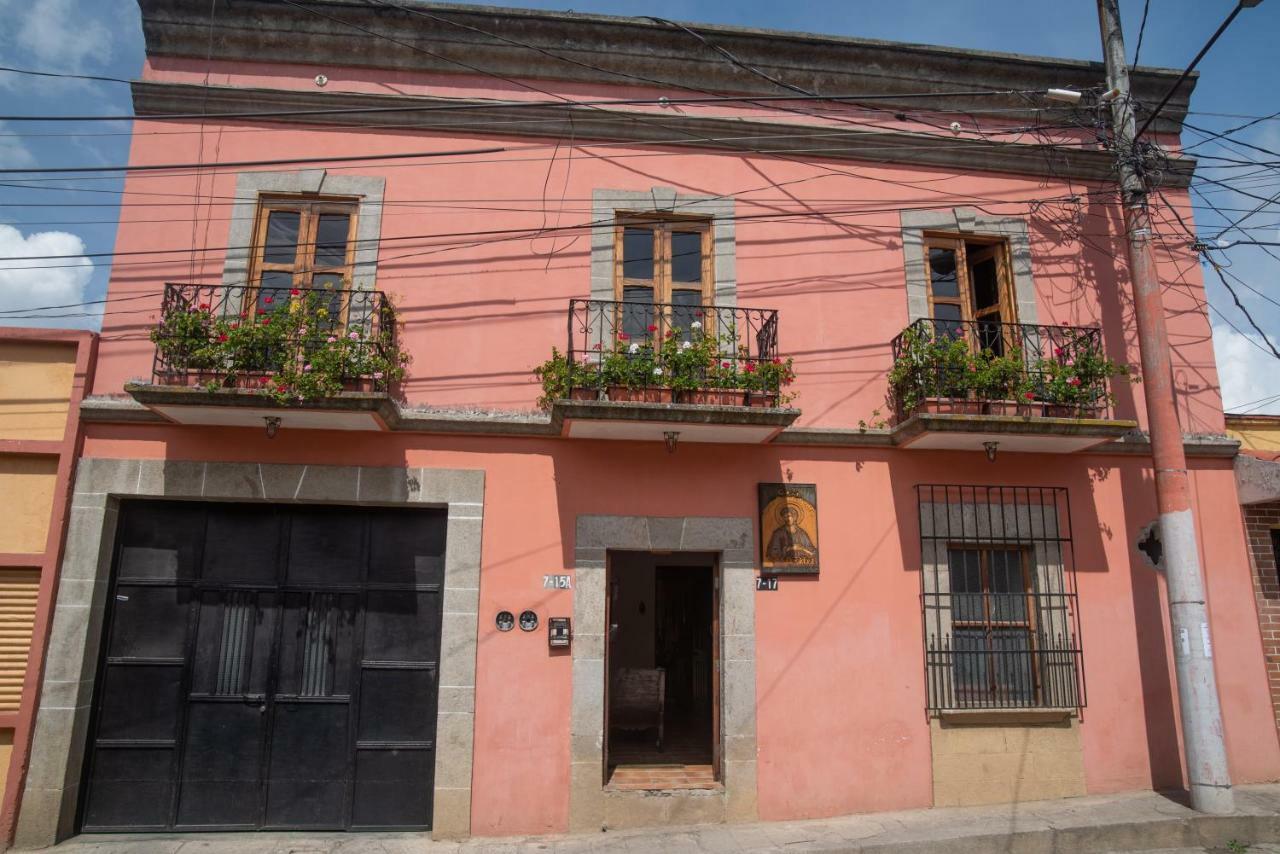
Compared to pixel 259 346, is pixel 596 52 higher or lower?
higher

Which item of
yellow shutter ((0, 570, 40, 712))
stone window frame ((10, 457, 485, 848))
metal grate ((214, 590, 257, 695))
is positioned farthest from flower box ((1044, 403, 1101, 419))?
yellow shutter ((0, 570, 40, 712))

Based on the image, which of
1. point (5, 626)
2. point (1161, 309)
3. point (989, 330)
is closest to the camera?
point (5, 626)

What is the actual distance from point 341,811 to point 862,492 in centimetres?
558

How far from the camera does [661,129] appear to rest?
27.4 ft

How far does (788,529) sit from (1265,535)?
16.6ft

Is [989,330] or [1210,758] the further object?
[989,330]

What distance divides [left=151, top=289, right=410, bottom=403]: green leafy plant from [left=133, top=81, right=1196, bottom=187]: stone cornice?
237cm

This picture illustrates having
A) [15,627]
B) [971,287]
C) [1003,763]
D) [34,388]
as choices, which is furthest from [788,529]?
[34,388]

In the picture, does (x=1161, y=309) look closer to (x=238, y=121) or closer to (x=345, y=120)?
(x=345, y=120)

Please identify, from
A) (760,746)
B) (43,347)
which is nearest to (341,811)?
(760,746)

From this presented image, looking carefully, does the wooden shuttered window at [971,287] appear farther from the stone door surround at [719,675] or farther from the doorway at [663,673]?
the doorway at [663,673]

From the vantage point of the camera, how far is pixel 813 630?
24.7 feet

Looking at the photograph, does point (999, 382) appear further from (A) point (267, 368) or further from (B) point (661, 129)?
(A) point (267, 368)

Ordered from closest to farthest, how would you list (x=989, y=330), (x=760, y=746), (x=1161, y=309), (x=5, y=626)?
(x=5, y=626) → (x=760, y=746) → (x=1161, y=309) → (x=989, y=330)
